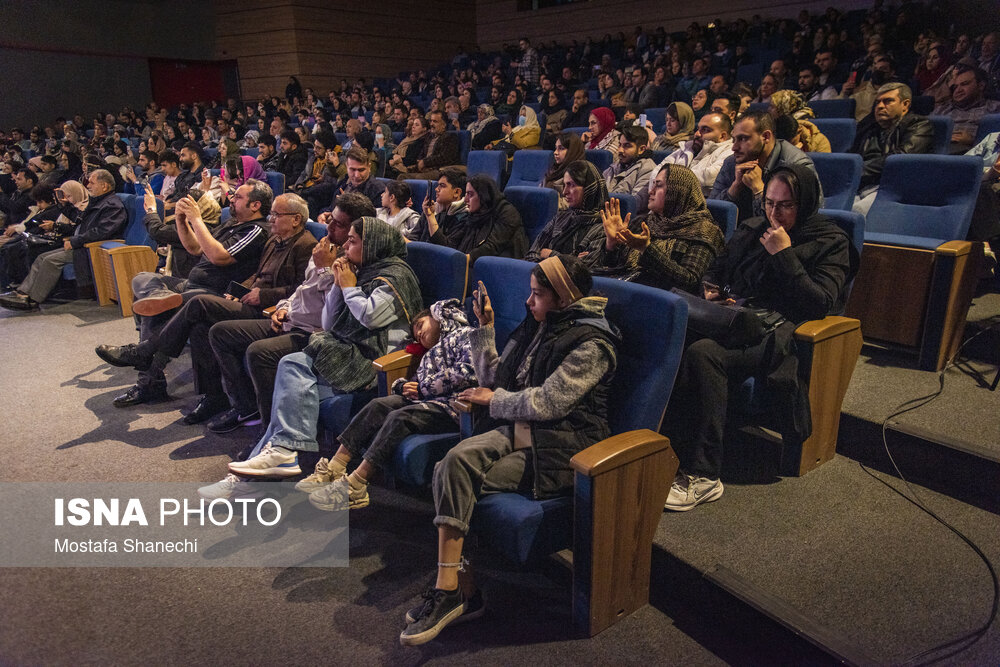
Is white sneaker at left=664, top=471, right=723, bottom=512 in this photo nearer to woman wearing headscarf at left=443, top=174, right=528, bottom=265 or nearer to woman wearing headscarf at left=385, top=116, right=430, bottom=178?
woman wearing headscarf at left=443, top=174, right=528, bottom=265

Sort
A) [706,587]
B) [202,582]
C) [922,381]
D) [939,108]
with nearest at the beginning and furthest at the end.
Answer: [706,587], [202,582], [922,381], [939,108]

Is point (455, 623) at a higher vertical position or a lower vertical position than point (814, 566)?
lower

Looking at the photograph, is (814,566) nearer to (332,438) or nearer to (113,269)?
(332,438)

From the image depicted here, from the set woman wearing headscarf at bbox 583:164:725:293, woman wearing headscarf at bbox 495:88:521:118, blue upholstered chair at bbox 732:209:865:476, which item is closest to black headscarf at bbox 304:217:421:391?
woman wearing headscarf at bbox 583:164:725:293

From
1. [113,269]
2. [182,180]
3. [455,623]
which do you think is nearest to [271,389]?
[455,623]

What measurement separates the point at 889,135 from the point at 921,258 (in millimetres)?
1107

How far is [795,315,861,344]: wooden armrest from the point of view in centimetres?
185

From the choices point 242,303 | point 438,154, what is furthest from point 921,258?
point 438,154

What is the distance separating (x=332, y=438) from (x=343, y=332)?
1.48ft

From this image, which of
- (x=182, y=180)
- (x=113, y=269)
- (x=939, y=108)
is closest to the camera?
(x=939, y=108)

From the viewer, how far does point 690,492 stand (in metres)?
1.79

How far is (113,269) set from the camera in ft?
14.0

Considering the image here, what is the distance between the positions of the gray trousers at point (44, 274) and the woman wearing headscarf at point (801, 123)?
451cm

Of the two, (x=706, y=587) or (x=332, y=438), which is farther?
(x=332, y=438)
